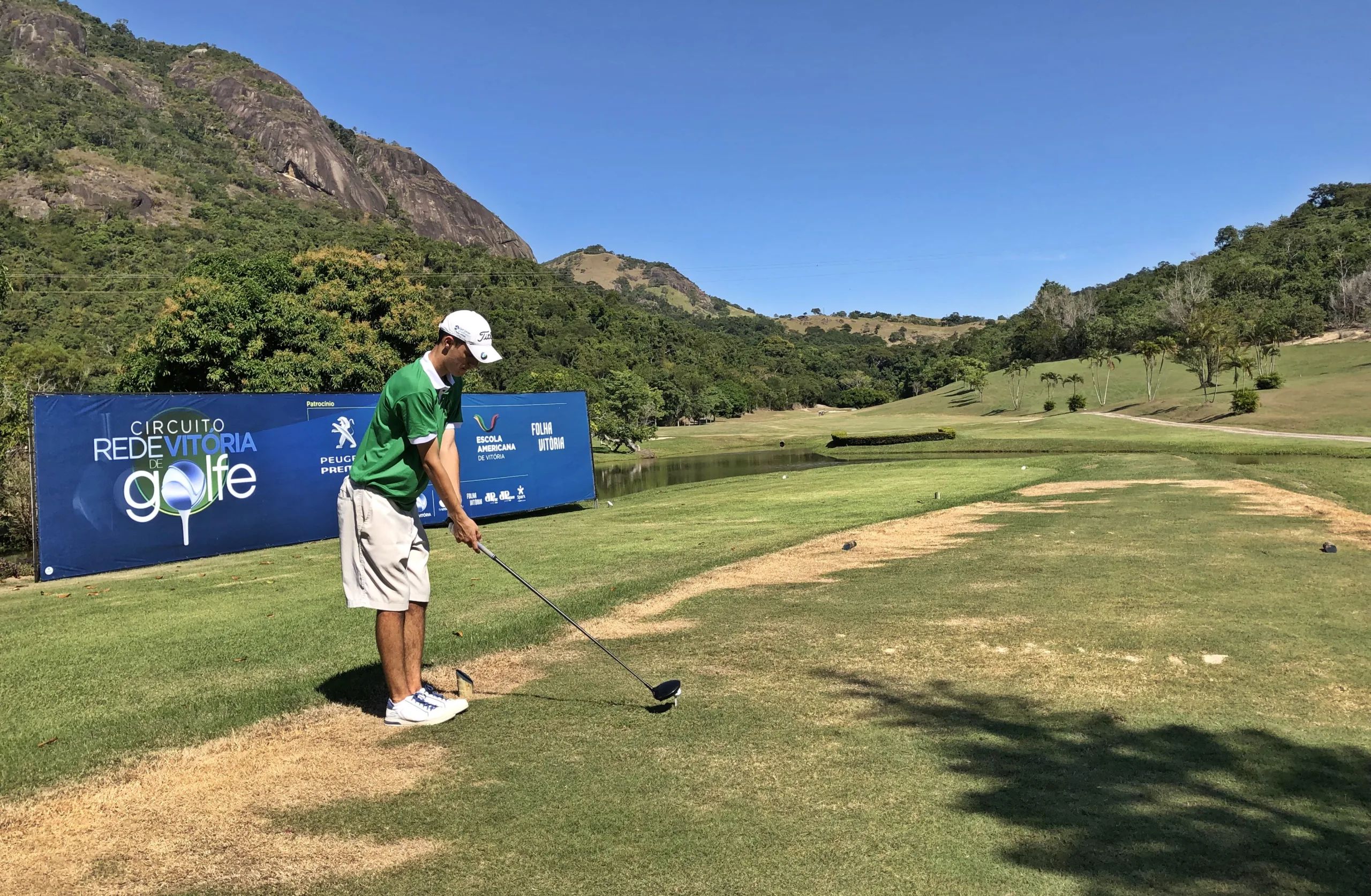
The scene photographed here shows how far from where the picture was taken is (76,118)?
156 m

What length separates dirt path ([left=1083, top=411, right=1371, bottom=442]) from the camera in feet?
145

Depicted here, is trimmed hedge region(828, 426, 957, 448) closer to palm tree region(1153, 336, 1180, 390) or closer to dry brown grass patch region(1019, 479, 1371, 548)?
palm tree region(1153, 336, 1180, 390)

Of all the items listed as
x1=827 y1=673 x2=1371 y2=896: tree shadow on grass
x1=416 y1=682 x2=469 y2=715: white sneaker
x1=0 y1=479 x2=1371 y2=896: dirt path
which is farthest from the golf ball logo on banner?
x1=827 y1=673 x2=1371 y2=896: tree shadow on grass

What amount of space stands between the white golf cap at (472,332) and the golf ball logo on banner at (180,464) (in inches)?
554

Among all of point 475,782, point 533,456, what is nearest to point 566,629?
point 475,782

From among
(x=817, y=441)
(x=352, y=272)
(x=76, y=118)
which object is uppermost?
(x=76, y=118)

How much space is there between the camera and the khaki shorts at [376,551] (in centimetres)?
511

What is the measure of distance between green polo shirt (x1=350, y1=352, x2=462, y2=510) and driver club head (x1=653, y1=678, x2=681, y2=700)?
6.62ft

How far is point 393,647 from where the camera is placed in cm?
515

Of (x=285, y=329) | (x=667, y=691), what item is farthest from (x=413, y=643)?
(x=285, y=329)

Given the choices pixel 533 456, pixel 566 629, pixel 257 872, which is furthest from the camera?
pixel 533 456

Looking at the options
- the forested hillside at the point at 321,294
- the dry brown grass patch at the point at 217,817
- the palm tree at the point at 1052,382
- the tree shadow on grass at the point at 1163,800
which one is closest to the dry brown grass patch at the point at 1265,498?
the tree shadow on grass at the point at 1163,800

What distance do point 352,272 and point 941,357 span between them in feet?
434

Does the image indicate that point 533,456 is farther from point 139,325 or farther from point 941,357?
point 941,357
